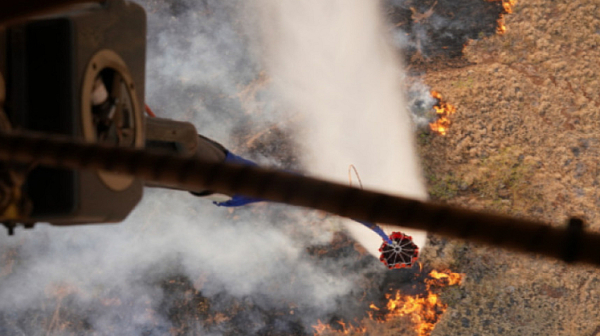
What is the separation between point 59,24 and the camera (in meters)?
1.26

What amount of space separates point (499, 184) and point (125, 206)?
3.27m

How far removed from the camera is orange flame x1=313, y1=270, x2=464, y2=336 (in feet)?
13.3

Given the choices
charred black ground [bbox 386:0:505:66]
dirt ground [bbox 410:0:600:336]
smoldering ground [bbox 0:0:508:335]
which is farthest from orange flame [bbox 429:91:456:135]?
smoldering ground [bbox 0:0:508:335]

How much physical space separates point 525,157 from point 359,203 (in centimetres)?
357

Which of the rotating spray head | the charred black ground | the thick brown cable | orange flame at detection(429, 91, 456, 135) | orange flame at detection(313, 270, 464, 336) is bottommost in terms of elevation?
orange flame at detection(313, 270, 464, 336)

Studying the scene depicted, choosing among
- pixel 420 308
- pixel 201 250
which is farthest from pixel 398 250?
pixel 201 250

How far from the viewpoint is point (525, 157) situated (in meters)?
3.93

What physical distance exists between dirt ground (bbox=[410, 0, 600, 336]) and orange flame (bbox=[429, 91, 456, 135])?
0.05 metres

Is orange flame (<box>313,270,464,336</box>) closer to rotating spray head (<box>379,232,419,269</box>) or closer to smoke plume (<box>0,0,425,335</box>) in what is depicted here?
smoke plume (<box>0,0,425,335</box>)

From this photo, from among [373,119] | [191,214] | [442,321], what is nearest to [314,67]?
[373,119]

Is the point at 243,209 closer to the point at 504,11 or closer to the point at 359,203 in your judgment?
the point at 504,11

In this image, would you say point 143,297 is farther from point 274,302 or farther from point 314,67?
point 314,67

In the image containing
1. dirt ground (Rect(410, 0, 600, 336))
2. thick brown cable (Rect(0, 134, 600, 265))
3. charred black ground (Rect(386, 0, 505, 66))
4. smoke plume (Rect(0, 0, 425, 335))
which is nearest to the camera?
thick brown cable (Rect(0, 134, 600, 265))

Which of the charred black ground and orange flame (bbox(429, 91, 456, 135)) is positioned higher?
the charred black ground
